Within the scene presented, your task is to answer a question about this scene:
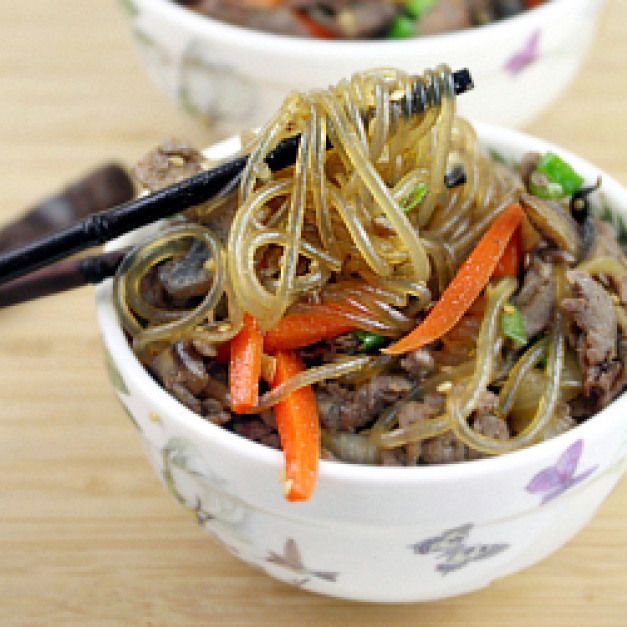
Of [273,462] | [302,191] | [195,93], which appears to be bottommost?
[195,93]

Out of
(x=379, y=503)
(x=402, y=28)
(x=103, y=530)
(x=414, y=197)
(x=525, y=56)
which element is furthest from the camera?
(x=402, y=28)

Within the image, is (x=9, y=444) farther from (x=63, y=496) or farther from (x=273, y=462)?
(x=273, y=462)

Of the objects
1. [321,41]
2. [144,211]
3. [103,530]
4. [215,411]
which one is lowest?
[103,530]

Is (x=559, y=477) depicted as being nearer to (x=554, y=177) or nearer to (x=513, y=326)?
(x=513, y=326)

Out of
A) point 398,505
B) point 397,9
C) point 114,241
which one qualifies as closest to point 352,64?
point 397,9

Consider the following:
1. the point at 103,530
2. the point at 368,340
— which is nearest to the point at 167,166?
the point at 368,340

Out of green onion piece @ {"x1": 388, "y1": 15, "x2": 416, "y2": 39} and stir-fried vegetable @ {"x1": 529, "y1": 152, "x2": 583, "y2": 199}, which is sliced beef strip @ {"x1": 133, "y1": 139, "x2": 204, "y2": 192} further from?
green onion piece @ {"x1": 388, "y1": 15, "x2": 416, "y2": 39}
